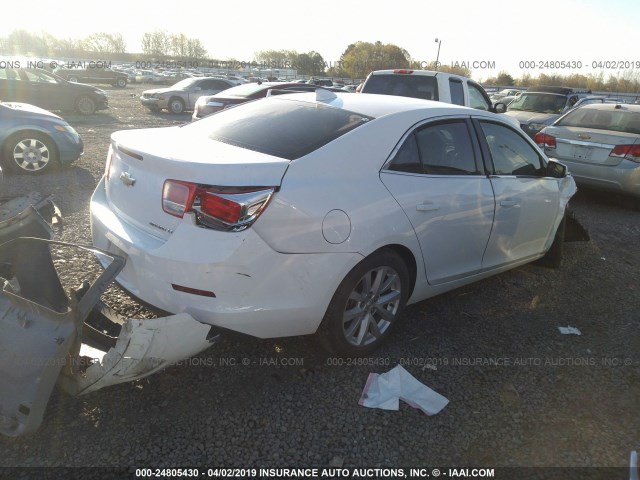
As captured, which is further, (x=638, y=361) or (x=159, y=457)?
(x=638, y=361)

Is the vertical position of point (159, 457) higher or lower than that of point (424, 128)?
lower

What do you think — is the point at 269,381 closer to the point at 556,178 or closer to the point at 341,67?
the point at 556,178

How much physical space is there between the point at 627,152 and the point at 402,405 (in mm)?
6246

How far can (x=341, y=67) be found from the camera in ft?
265

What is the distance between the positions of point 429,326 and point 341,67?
8254 cm

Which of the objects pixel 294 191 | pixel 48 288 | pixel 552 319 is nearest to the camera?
pixel 294 191

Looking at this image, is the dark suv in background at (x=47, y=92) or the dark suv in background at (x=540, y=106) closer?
the dark suv in background at (x=540, y=106)

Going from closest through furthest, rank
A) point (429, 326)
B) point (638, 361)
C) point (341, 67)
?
point (638, 361)
point (429, 326)
point (341, 67)

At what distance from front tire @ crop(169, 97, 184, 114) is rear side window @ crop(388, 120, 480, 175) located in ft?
55.9

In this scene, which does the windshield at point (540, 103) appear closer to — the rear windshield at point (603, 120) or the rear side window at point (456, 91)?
the rear windshield at point (603, 120)

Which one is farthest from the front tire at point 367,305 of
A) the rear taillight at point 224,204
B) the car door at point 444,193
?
the rear taillight at point 224,204

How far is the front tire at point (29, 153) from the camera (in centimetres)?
704

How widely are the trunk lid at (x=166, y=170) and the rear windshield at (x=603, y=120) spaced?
7.07m

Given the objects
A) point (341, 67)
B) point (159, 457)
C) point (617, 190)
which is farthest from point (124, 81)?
point (341, 67)
